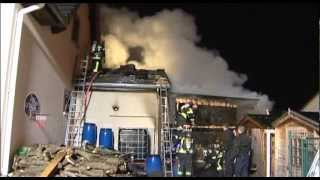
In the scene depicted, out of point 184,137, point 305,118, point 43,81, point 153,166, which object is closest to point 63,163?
point 43,81

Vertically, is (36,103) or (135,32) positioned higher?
(135,32)

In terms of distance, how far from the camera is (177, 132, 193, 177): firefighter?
9718 millimetres

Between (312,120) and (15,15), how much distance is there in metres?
4.49

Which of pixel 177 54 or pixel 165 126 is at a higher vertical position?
pixel 177 54

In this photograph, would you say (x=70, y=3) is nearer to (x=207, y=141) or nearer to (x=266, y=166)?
(x=266, y=166)

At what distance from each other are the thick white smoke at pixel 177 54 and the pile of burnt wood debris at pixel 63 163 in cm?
584

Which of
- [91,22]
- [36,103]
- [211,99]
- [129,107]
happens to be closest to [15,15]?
[36,103]

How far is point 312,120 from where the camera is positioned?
6688mm

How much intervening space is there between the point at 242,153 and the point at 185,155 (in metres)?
1.79

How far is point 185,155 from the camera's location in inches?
399

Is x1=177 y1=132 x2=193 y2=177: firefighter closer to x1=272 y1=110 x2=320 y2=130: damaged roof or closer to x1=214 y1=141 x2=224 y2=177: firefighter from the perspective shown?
x1=214 y1=141 x2=224 y2=177: firefighter

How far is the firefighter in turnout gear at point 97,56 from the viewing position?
10.5 m

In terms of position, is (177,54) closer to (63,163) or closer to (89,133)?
(89,133)

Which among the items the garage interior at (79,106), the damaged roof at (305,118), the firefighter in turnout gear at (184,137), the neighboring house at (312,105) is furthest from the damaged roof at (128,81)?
the neighboring house at (312,105)
